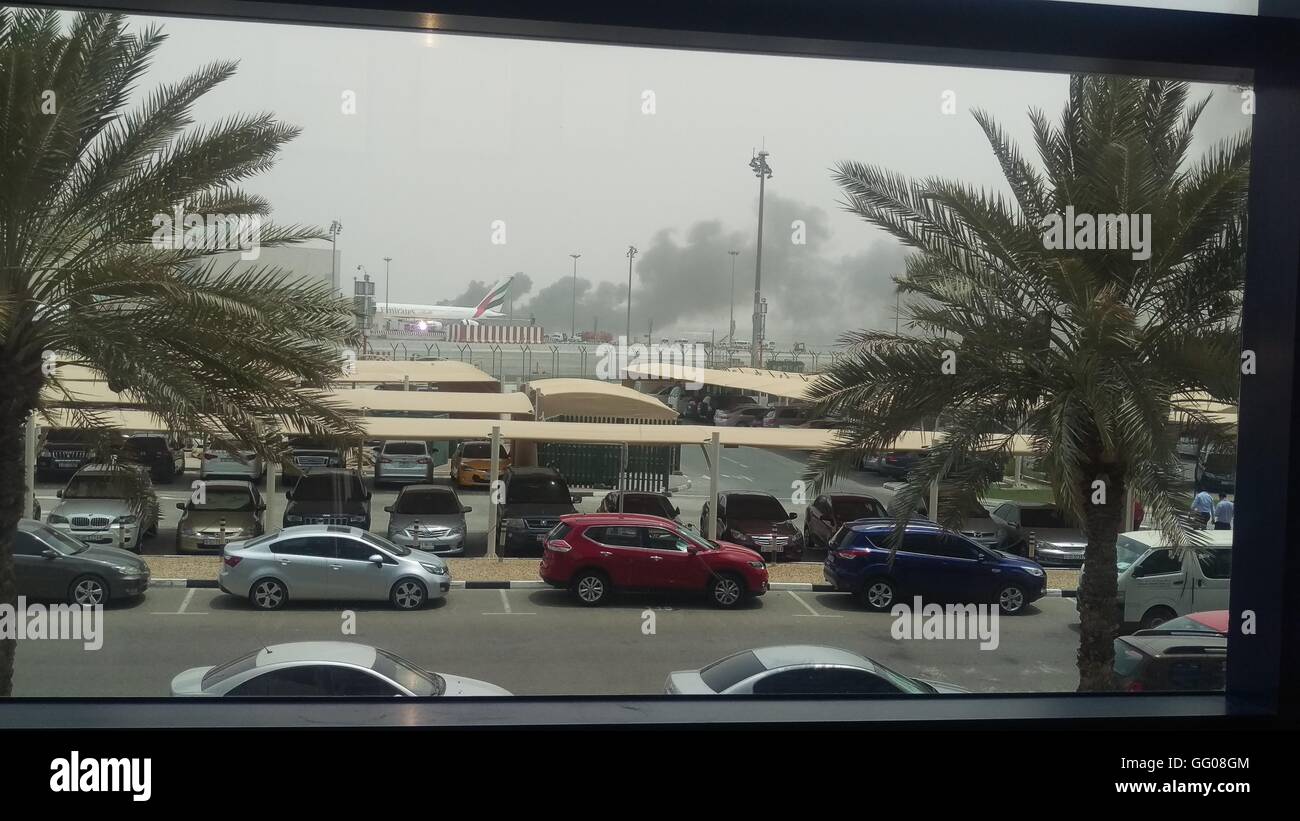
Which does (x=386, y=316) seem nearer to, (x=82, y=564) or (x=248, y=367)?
(x=248, y=367)

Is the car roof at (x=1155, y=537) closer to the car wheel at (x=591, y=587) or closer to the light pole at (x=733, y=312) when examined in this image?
the light pole at (x=733, y=312)

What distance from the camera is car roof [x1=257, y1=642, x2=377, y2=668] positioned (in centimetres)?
523

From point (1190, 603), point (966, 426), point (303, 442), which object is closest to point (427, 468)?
point (303, 442)

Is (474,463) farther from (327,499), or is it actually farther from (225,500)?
(225,500)

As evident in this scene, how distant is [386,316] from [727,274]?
243 centimetres

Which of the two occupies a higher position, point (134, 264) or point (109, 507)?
point (134, 264)

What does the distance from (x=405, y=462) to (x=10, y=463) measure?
3.61 meters

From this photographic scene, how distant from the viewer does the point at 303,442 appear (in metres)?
6.44

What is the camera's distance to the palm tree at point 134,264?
16.6 ft

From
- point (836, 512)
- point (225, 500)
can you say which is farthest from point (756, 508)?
point (225, 500)

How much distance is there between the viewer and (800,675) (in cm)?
478

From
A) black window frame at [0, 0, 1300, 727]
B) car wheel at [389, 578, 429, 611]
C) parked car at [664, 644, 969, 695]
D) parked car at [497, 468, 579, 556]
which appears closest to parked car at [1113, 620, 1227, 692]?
parked car at [664, 644, 969, 695]

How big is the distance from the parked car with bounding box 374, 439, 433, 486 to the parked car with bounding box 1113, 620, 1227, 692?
19.7 ft
